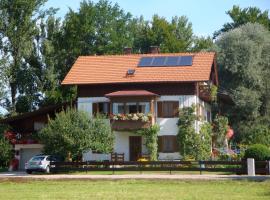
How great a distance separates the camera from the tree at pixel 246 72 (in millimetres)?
56094

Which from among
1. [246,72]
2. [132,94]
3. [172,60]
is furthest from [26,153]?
[246,72]

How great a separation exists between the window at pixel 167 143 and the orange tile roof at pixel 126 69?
183 inches

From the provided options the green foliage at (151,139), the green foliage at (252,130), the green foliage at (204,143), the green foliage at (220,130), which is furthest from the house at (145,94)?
the green foliage at (252,130)

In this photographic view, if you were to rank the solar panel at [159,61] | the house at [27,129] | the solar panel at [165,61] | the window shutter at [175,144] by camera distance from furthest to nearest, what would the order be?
the house at [27,129]
the solar panel at [159,61]
the solar panel at [165,61]
the window shutter at [175,144]

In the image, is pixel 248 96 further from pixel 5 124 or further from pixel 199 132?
pixel 5 124

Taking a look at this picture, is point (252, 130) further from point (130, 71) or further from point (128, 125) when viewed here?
point (128, 125)

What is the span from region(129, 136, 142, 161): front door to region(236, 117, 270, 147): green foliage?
1188 centimetres

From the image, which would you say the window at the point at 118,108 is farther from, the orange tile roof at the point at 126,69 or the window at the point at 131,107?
the orange tile roof at the point at 126,69

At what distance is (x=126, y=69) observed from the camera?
49312 millimetres

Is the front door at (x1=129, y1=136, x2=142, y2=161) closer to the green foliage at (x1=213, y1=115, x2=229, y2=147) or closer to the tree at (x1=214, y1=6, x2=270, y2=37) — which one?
the green foliage at (x1=213, y1=115, x2=229, y2=147)

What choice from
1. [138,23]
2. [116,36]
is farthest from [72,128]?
[138,23]

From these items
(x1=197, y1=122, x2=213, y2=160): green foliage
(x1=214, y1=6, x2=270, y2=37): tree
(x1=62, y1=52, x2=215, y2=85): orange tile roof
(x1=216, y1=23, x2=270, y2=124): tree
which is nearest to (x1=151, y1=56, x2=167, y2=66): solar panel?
(x1=62, y1=52, x2=215, y2=85): orange tile roof

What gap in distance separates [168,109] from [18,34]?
20878 millimetres

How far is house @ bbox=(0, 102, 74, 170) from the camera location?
50750 mm
